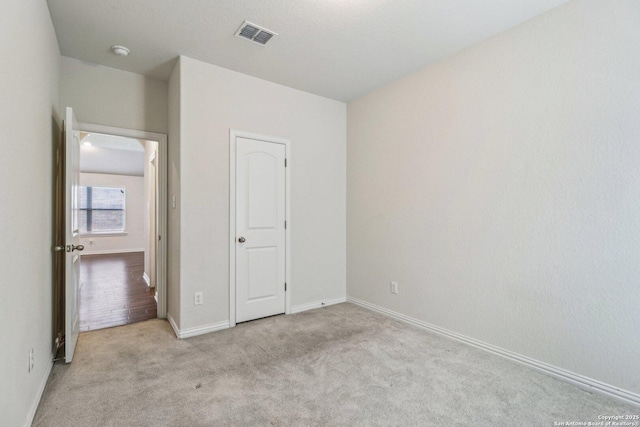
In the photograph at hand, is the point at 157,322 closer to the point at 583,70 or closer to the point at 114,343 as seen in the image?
the point at 114,343

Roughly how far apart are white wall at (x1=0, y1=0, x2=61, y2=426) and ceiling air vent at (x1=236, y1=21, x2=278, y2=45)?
4.31 ft

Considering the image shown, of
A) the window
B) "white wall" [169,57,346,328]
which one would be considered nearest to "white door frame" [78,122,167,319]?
"white wall" [169,57,346,328]

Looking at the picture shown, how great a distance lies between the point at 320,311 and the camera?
3723mm

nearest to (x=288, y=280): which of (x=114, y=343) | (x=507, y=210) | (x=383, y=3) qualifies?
(x=114, y=343)

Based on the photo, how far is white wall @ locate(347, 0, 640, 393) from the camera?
1.98m

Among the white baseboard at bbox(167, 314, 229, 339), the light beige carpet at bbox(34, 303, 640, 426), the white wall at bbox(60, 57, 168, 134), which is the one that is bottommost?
the light beige carpet at bbox(34, 303, 640, 426)

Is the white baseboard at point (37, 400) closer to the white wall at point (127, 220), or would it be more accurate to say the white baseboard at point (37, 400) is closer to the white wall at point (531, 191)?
the white wall at point (531, 191)

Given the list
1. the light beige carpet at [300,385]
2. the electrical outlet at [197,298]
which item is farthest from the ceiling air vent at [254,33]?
the light beige carpet at [300,385]

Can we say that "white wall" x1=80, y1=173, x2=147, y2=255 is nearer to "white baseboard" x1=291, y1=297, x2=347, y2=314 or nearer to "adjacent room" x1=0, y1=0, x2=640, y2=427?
"adjacent room" x1=0, y1=0, x2=640, y2=427

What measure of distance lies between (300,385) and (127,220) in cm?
912

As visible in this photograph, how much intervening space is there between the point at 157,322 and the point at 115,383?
48.5 inches

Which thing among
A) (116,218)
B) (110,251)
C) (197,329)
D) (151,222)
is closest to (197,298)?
(197,329)

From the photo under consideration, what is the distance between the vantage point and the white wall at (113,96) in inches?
117

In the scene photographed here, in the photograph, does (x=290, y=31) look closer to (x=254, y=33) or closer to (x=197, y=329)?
(x=254, y=33)
